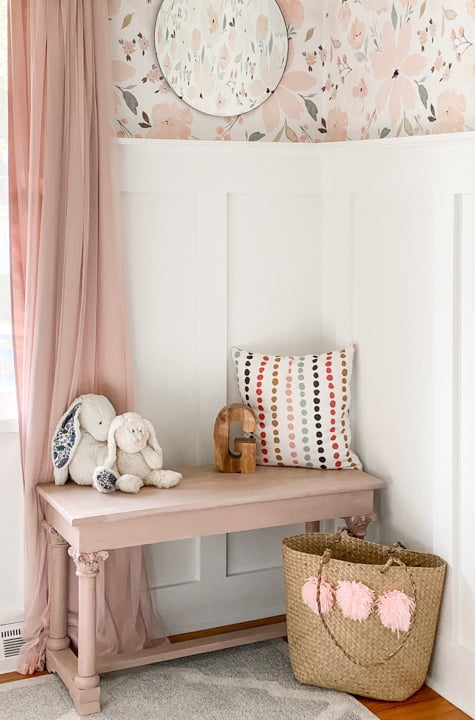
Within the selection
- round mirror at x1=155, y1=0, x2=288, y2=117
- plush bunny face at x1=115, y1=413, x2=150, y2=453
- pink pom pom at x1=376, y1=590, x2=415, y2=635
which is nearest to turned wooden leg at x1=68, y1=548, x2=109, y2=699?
plush bunny face at x1=115, y1=413, x2=150, y2=453

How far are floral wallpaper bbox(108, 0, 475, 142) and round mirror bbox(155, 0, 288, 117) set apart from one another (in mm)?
34

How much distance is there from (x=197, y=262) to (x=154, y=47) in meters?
0.71

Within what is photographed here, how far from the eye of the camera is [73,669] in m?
2.64

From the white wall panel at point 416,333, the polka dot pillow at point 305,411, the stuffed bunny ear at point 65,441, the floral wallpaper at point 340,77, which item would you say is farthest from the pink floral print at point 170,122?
the stuffed bunny ear at point 65,441

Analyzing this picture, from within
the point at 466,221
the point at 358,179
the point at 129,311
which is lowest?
the point at 129,311

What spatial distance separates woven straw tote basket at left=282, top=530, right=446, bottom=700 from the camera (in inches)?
98.7

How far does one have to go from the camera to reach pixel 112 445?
2.65m

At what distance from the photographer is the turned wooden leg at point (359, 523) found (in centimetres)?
283

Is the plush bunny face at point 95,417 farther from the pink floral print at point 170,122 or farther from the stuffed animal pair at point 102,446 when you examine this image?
the pink floral print at point 170,122

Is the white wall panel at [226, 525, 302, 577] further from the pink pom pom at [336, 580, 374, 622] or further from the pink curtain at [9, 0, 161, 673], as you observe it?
the pink pom pom at [336, 580, 374, 622]

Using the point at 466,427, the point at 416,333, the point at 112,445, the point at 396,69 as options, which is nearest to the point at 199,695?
the point at 112,445

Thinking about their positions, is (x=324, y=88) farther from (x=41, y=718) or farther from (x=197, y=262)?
(x=41, y=718)

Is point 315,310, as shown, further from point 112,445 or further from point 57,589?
point 57,589

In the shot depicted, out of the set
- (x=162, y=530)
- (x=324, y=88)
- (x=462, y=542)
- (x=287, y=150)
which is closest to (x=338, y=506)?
(x=462, y=542)
